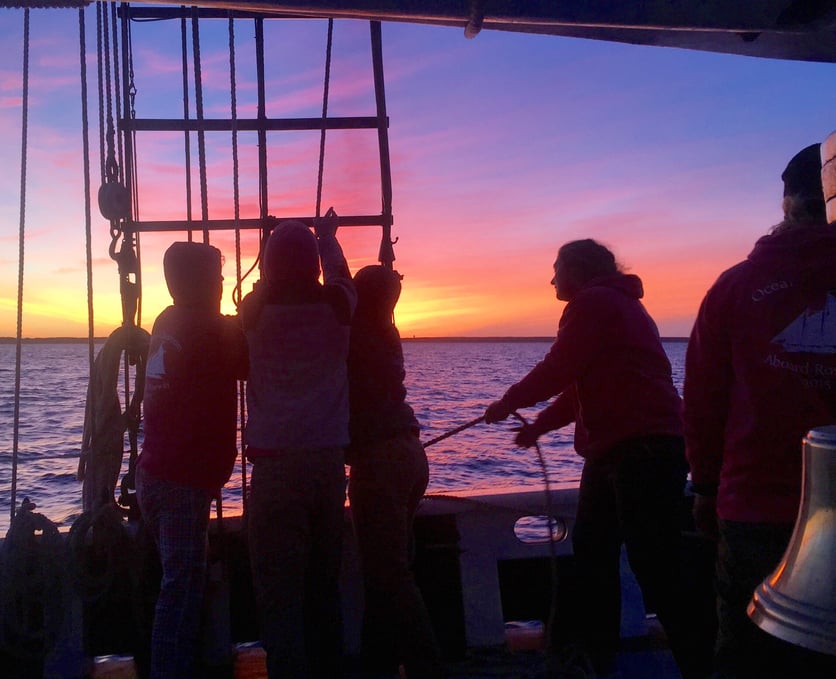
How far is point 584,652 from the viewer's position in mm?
3004

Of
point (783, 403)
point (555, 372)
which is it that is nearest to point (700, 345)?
point (783, 403)

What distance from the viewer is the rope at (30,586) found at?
2.79 meters

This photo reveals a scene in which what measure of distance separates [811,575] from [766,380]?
1054mm

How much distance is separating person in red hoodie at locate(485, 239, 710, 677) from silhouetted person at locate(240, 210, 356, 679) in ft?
2.29

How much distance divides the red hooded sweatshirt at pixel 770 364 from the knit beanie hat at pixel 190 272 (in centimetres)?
164

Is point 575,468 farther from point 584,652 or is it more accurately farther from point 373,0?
point 373,0

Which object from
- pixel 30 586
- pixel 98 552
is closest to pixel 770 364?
pixel 98 552

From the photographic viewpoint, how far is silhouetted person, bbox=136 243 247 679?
8.42ft

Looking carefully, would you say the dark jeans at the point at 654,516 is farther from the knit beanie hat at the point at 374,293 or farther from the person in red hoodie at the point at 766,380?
the knit beanie hat at the point at 374,293

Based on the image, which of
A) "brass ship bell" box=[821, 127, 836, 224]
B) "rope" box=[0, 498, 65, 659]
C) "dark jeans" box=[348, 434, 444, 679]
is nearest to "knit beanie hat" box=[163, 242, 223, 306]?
"dark jeans" box=[348, 434, 444, 679]

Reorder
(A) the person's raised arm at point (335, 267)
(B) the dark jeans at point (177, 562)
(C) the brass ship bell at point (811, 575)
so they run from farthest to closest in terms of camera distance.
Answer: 1. (A) the person's raised arm at point (335, 267)
2. (B) the dark jeans at point (177, 562)
3. (C) the brass ship bell at point (811, 575)

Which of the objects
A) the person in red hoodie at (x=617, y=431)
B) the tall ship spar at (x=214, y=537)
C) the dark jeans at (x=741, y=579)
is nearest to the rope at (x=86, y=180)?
the tall ship spar at (x=214, y=537)

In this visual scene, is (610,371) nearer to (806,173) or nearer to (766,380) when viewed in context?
(766,380)

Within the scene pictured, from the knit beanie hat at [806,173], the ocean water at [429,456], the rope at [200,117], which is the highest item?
the rope at [200,117]
